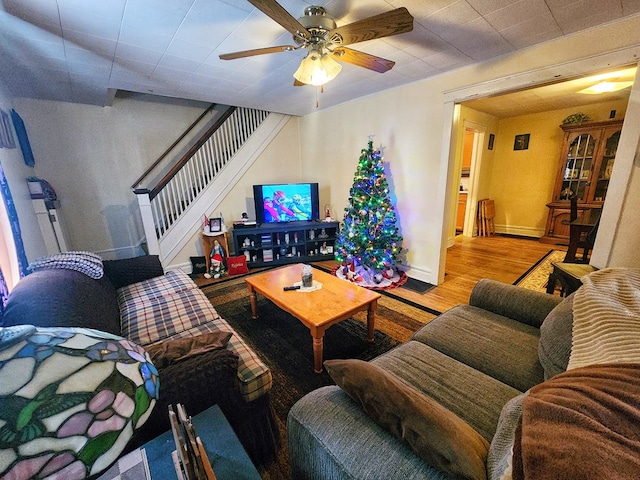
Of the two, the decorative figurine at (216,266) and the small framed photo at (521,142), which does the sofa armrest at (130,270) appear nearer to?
the decorative figurine at (216,266)

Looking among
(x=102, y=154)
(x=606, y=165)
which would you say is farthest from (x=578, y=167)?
(x=102, y=154)

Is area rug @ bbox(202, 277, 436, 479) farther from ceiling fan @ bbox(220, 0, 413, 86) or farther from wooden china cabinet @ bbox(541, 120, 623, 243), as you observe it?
wooden china cabinet @ bbox(541, 120, 623, 243)

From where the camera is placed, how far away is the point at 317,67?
1694 mm

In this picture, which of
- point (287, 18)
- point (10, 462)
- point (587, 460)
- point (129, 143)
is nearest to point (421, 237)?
point (287, 18)

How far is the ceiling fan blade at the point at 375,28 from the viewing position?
52.6 inches

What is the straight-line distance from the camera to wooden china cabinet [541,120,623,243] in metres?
3.98

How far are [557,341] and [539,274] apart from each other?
2917 mm

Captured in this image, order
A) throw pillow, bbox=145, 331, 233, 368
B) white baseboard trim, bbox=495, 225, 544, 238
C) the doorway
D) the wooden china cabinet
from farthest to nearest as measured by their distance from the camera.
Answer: white baseboard trim, bbox=495, 225, 544, 238
the doorway
the wooden china cabinet
throw pillow, bbox=145, 331, 233, 368

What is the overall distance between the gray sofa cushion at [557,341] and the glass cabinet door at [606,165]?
4.35 m

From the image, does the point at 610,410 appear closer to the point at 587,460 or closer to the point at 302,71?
the point at 587,460

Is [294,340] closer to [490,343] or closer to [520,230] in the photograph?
[490,343]

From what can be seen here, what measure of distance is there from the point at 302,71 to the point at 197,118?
3.18 meters

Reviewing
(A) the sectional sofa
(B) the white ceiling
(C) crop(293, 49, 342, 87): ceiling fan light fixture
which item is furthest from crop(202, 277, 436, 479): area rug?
(B) the white ceiling

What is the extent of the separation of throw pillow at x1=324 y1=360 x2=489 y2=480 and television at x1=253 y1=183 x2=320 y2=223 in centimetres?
328
